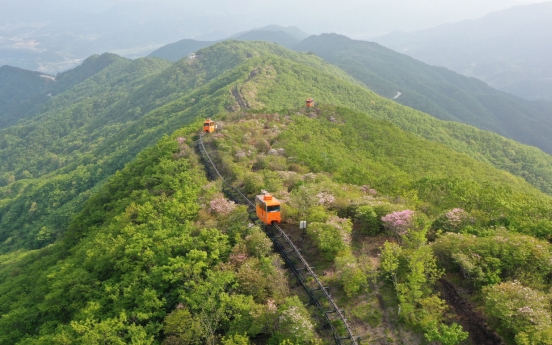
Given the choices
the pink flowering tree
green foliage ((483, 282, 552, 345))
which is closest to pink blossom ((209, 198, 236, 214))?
the pink flowering tree

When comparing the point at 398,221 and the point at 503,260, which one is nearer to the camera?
the point at 503,260

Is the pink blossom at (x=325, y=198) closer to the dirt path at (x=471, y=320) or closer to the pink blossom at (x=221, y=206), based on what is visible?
the pink blossom at (x=221, y=206)

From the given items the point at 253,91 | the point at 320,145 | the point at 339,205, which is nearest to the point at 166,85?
the point at 253,91

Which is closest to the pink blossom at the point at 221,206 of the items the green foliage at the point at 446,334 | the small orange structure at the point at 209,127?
the green foliage at the point at 446,334

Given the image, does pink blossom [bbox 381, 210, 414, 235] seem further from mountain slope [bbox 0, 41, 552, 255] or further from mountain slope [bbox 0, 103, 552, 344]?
mountain slope [bbox 0, 41, 552, 255]

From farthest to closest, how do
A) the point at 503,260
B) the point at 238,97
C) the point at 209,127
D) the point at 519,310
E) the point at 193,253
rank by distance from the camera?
1. the point at 238,97
2. the point at 209,127
3. the point at 193,253
4. the point at 503,260
5. the point at 519,310

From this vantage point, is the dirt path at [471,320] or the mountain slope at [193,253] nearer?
the dirt path at [471,320]

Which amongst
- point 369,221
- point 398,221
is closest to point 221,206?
point 369,221

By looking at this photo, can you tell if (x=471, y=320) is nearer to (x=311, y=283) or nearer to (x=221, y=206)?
(x=311, y=283)
